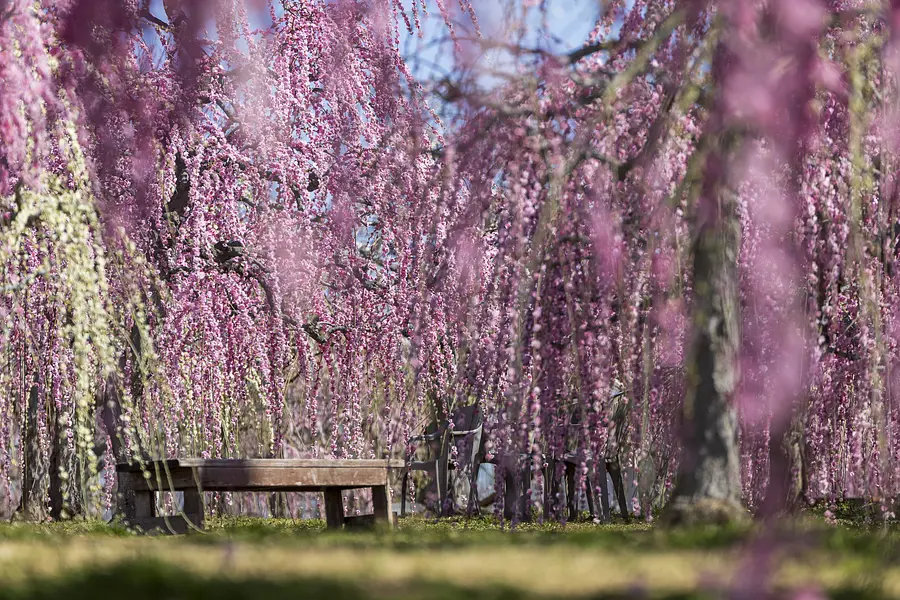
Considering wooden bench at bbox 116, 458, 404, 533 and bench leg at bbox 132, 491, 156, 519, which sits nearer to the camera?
wooden bench at bbox 116, 458, 404, 533

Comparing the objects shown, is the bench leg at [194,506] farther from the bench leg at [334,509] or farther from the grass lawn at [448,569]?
the grass lawn at [448,569]

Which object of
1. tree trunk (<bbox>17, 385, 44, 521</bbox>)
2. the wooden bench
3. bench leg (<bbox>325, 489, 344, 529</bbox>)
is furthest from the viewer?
tree trunk (<bbox>17, 385, 44, 521</bbox>)

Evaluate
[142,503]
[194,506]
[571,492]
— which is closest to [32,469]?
[142,503]

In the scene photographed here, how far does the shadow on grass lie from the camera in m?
3.03

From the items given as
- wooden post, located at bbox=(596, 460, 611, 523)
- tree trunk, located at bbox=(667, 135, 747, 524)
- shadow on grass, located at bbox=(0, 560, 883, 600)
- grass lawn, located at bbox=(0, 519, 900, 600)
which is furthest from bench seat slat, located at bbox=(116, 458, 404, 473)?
wooden post, located at bbox=(596, 460, 611, 523)

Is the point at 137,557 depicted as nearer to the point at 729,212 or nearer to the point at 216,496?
the point at 729,212

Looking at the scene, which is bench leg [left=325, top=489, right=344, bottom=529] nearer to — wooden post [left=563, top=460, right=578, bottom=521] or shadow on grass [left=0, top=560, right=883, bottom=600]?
wooden post [left=563, top=460, right=578, bottom=521]

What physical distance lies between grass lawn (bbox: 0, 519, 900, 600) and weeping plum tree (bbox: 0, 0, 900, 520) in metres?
0.45

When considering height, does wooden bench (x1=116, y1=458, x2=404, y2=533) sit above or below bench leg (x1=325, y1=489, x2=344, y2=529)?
above

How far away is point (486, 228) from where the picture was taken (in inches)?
356

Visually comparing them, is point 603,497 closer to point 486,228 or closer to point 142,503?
point 486,228

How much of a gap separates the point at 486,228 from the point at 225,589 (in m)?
6.09

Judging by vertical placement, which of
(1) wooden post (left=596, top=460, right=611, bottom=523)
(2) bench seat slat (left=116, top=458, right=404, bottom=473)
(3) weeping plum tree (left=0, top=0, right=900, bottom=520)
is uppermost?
(3) weeping plum tree (left=0, top=0, right=900, bottom=520)

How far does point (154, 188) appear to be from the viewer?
10039mm
